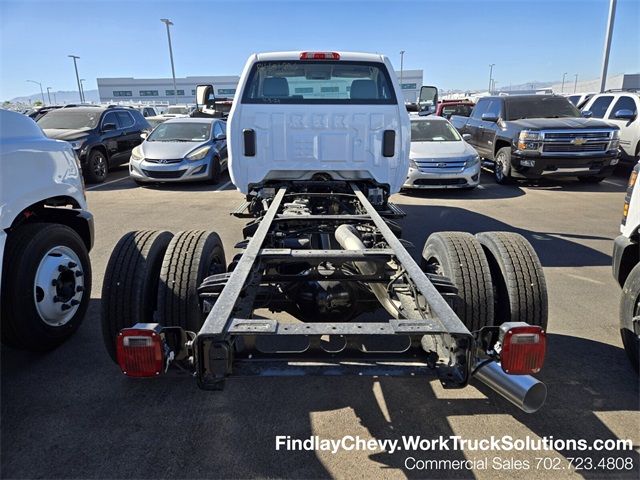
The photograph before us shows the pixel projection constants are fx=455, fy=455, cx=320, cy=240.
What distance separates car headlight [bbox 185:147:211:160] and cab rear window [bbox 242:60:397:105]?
6081 millimetres

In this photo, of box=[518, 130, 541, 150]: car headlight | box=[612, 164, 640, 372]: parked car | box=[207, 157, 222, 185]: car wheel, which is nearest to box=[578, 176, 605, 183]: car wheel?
box=[518, 130, 541, 150]: car headlight

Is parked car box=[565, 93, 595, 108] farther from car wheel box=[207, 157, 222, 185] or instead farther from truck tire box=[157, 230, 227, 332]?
truck tire box=[157, 230, 227, 332]

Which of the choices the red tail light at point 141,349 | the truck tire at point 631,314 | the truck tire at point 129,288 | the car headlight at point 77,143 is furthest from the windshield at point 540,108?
the red tail light at point 141,349

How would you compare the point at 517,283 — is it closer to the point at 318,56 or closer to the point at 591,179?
the point at 318,56

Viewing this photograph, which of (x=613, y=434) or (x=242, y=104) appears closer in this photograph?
(x=613, y=434)

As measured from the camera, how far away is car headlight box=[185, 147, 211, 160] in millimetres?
10858

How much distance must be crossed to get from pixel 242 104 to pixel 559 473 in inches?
170

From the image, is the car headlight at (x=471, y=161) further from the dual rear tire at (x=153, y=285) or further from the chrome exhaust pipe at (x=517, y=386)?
the chrome exhaust pipe at (x=517, y=386)

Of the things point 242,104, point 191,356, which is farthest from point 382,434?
point 242,104

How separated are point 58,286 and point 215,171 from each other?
27.1 ft

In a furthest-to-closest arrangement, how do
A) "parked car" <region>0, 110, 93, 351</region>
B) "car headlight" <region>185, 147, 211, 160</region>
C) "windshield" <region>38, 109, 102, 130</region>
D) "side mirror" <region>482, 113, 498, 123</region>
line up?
"windshield" <region>38, 109, 102, 130</region> → "side mirror" <region>482, 113, 498, 123</region> → "car headlight" <region>185, 147, 211, 160</region> → "parked car" <region>0, 110, 93, 351</region>

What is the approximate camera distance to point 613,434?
251 cm

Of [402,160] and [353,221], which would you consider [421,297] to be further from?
[402,160]

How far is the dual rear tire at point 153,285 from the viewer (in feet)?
9.07
